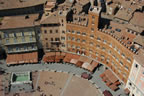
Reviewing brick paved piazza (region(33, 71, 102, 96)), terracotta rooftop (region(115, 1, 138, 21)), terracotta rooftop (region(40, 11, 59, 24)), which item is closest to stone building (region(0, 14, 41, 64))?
terracotta rooftop (region(40, 11, 59, 24))

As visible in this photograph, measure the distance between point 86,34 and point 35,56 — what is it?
93.5 ft

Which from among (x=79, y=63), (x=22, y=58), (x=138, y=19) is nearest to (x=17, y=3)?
(x=22, y=58)

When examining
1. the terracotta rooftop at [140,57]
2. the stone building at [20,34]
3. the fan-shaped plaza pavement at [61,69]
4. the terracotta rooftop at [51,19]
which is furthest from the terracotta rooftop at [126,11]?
the stone building at [20,34]

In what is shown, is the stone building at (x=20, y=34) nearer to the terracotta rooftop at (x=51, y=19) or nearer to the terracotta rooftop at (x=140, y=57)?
the terracotta rooftop at (x=51, y=19)

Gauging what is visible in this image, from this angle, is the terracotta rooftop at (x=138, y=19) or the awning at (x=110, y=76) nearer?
the awning at (x=110, y=76)

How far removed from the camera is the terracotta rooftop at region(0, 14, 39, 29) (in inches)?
3214

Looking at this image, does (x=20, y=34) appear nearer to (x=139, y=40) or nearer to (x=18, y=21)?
(x=18, y=21)

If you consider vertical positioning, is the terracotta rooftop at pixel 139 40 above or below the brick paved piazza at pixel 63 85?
above

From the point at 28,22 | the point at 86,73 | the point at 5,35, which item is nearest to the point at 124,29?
the point at 86,73

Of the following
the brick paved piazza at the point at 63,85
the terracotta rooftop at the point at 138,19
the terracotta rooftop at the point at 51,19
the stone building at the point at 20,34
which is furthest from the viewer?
the terracotta rooftop at the point at 138,19

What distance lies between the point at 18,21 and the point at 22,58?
1863 centimetres

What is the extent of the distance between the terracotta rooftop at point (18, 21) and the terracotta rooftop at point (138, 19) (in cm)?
4939

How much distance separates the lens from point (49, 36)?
8644cm

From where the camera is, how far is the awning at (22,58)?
8738cm
